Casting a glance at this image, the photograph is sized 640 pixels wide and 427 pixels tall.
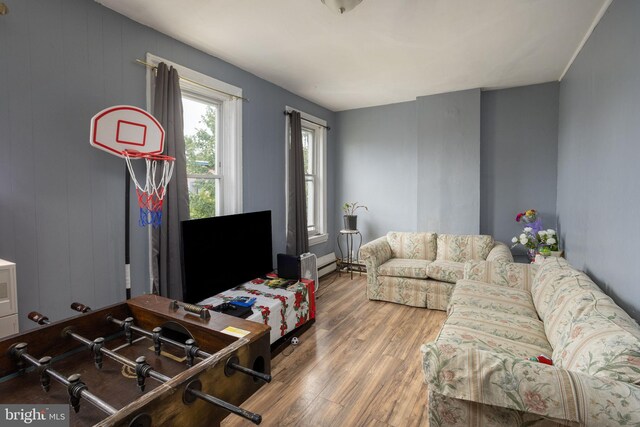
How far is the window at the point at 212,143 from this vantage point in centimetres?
291

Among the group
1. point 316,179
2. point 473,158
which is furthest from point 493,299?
point 316,179

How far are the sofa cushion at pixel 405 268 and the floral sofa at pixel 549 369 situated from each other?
5.12 ft

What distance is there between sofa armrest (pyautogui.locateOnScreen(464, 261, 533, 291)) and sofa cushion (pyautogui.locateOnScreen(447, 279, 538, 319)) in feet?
0.30

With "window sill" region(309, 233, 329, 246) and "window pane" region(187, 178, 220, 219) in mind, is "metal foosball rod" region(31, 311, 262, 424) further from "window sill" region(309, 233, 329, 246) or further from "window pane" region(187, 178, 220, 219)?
"window sill" region(309, 233, 329, 246)

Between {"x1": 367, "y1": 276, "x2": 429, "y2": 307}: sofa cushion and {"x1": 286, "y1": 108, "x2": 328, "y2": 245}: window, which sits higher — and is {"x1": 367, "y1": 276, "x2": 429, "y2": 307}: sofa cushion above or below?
below

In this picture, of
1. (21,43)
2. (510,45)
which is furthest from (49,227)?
(510,45)

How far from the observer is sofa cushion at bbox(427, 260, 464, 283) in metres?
3.49

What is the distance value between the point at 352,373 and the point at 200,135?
249 centimetres

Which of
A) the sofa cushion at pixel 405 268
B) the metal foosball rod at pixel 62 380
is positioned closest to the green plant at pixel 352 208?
the sofa cushion at pixel 405 268

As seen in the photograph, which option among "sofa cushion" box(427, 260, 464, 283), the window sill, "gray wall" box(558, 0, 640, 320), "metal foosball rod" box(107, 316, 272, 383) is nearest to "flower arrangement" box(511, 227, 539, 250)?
"gray wall" box(558, 0, 640, 320)

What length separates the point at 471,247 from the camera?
3865 millimetres

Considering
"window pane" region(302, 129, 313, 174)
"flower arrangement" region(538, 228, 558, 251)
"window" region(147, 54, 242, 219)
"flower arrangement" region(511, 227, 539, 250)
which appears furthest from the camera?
"window pane" region(302, 129, 313, 174)

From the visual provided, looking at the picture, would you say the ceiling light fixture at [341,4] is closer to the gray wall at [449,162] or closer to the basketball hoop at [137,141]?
the basketball hoop at [137,141]

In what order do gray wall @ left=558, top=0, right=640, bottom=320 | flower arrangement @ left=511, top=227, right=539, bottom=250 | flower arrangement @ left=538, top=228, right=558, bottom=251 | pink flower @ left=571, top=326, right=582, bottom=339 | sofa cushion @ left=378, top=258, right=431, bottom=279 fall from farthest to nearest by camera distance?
sofa cushion @ left=378, top=258, right=431, bottom=279
flower arrangement @ left=511, top=227, right=539, bottom=250
flower arrangement @ left=538, top=228, right=558, bottom=251
gray wall @ left=558, top=0, right=640, bottom=320
pink flower @ left=571, top=326, right=582, bottom=339
